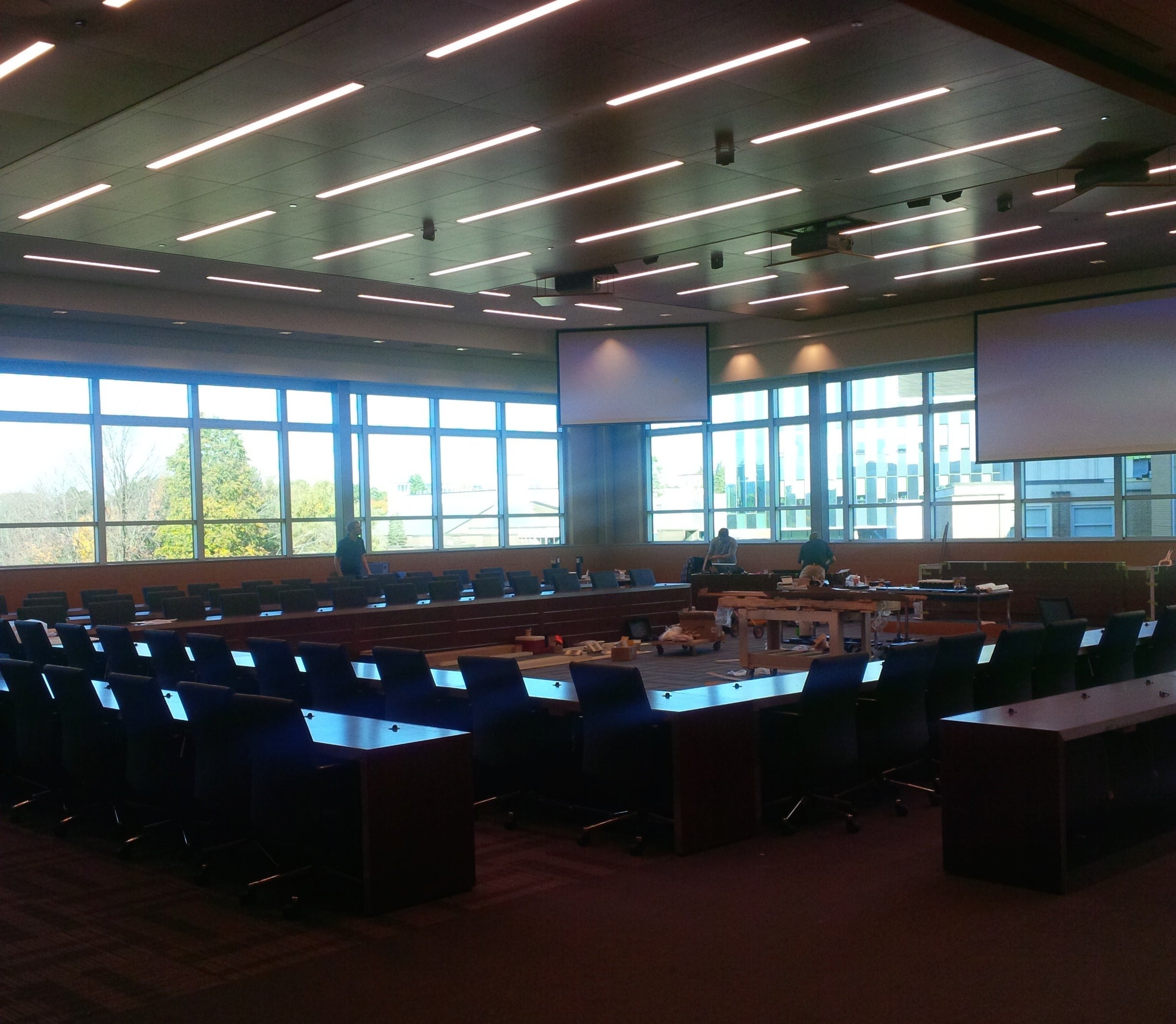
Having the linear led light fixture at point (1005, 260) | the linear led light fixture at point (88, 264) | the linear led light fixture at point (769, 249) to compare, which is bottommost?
the linear led light fixture at point (769, 249)

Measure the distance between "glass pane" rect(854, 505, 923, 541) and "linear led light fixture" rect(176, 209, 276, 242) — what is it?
38.8 feet

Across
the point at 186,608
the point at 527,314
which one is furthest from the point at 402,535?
the point at 186,608

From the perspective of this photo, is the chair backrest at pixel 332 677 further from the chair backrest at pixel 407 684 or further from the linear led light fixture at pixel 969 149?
the linear led light fixture at pixel 969 149

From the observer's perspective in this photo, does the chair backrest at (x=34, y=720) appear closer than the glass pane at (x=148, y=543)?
Yes

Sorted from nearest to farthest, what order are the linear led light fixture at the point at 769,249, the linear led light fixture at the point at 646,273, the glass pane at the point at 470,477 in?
the linear led light fixture at the point at 769,249 < the linear led light fixture at the point at 646,273 < the glass pane at the point at 470,477

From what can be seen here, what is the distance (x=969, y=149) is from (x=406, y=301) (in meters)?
9.13

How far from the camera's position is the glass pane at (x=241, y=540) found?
1720 centimetres

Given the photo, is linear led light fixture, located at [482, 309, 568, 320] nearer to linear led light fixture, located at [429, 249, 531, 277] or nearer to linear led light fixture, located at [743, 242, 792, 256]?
linear led light fixture, located at [429, 249, 531, 277]

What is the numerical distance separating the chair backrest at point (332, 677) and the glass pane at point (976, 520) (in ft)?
40.4

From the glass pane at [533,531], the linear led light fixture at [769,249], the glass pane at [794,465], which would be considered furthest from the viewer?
the glass pane at [533,531]

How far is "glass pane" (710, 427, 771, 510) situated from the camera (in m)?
20.3

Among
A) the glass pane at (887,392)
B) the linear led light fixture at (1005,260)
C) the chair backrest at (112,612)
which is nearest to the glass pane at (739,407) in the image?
the glass pane at (887,392)

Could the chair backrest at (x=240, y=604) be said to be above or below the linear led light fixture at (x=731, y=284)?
below

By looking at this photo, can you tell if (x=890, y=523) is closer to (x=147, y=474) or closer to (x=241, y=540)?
(x=241, y=540)
